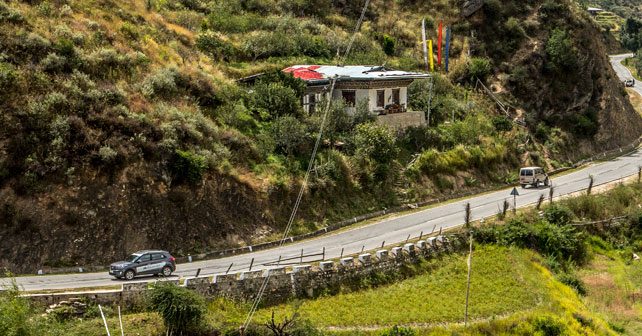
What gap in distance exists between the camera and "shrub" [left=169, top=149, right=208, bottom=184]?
3991cm

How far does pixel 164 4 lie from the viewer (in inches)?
2633

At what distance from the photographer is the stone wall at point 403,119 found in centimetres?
5534

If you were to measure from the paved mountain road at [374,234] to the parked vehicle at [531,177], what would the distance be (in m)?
0.83

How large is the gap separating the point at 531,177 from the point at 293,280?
30.0 metres

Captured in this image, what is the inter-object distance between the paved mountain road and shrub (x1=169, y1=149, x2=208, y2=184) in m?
5.53

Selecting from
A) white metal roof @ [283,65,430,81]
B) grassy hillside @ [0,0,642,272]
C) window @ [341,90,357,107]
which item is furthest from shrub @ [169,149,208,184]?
window @ [341,90,357,107]

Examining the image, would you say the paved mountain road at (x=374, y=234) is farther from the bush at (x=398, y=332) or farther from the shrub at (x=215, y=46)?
the shrub at (x=215, y=46)

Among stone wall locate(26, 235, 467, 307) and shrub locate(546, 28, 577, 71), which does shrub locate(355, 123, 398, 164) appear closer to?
stone wall locate(26, 235, 467, 307)

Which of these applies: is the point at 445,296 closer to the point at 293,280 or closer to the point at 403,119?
the point at 293,280

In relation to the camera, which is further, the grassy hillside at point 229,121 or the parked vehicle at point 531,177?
the parked vehicle at point 531,177

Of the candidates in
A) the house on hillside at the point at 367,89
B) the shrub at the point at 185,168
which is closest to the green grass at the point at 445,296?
the shrub at the point at 185,168

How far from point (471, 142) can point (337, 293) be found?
28763 millimetres

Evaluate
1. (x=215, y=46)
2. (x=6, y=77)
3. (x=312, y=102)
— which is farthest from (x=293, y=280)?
(x=215, y=46)

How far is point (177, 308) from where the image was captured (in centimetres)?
2700
